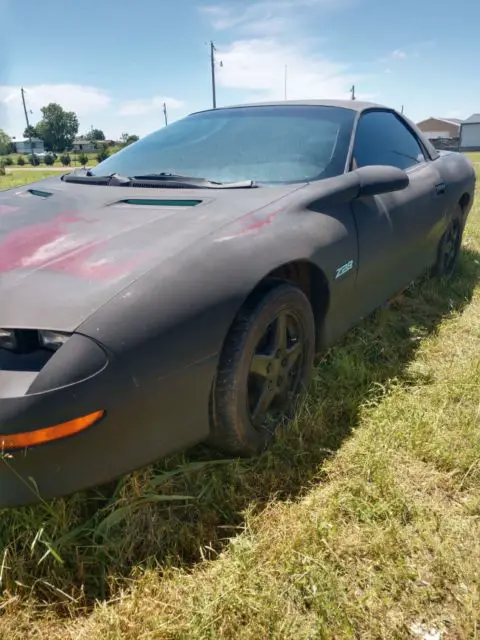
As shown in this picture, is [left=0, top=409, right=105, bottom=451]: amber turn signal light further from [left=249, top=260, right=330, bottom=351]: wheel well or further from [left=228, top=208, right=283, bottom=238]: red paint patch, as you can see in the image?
[left=249, top=260, right=330, bottom=351]: wheel well

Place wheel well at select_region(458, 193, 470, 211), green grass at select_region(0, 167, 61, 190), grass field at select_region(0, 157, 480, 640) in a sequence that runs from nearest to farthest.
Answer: grass field at select_region(0, 157, 480, 640) < wheel well at select_region(458, 193, 470, 211) < green grass at select_region(0, 167, 61, 190)

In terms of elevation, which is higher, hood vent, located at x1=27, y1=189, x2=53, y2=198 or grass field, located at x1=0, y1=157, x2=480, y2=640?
hood vent, located at x1=27, y1=189, x2=53, y2=198

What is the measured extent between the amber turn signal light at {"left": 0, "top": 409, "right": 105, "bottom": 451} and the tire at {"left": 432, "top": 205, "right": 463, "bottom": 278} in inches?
121

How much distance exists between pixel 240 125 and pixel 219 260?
1.39 m

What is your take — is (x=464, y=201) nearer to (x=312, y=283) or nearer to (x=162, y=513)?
(x=312, y=283)

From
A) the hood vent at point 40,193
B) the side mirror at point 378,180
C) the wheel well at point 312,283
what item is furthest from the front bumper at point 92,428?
the side mirror at point 378,180

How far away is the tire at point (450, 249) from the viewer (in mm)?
3807

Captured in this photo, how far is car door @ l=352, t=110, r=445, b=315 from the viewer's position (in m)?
2.54

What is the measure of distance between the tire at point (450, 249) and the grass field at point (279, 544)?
1.84 m

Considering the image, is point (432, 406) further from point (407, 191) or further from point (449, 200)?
point (449, 200)

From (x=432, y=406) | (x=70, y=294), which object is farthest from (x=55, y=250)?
(x=432, y=406)

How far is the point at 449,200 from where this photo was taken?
362 centimetres

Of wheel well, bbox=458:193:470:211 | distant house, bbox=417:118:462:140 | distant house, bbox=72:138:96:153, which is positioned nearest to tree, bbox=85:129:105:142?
distant house, bbox=72:138:96:153

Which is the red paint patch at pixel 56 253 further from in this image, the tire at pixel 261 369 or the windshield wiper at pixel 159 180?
→ the windshield wiper at pixel 159 180
